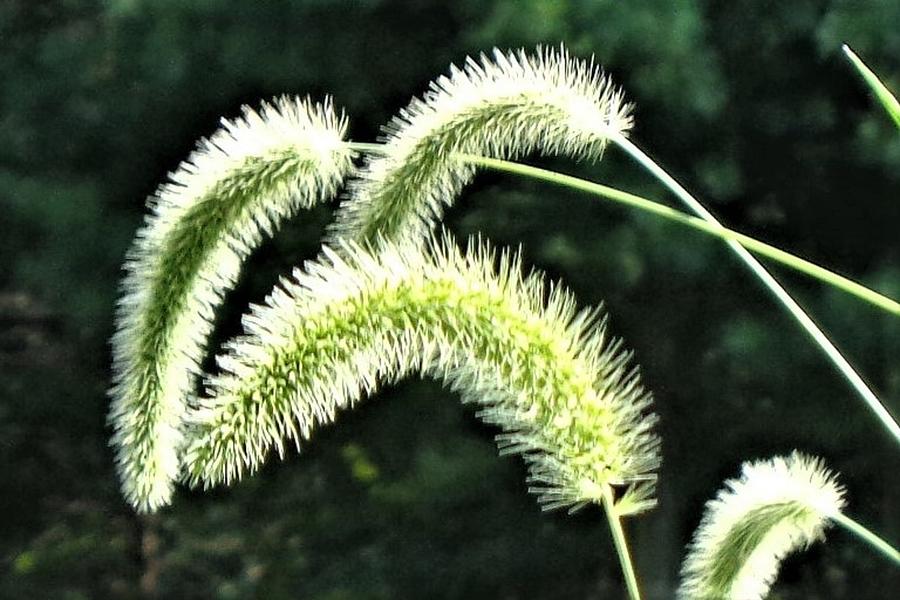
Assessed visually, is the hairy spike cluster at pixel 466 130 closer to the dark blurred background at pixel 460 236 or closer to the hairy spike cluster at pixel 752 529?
the hairy spike cluster at pixel 752 529

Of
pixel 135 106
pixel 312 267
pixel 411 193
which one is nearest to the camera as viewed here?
pixel 312 267

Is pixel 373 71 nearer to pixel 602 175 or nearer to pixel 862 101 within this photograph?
pixel 602 175

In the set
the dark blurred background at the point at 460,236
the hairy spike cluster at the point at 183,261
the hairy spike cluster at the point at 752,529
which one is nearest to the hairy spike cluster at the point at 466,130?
the hairy spike cluster at the point at 183,261

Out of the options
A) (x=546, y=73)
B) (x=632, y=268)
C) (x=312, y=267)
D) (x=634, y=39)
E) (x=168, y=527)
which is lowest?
(x=312, y=267)

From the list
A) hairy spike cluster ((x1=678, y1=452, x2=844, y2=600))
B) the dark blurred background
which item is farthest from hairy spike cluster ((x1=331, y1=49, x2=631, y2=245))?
the dark blurred background

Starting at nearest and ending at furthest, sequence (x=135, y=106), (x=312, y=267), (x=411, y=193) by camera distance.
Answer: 1. (x=312, y=267)
2. (x=411, y=193)
3. (x=135, y=106)

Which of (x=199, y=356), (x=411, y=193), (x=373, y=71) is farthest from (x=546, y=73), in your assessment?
(x=373, y=71)

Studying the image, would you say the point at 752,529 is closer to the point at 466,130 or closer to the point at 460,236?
the point at 466,130
